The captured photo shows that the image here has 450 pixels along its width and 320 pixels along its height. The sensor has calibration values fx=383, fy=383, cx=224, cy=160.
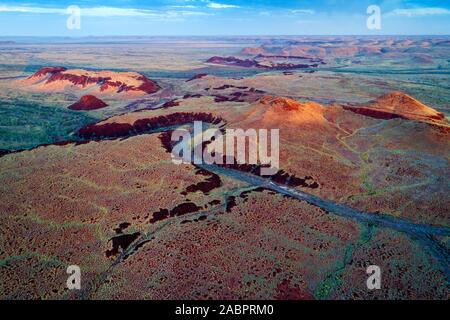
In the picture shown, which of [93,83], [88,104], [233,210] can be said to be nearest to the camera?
[233,210]

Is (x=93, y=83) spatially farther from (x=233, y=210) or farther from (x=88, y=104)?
(x=233, y=210)

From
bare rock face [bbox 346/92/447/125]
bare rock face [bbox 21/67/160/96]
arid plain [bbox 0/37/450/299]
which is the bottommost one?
arid plain [bbox 0/37/450/299]

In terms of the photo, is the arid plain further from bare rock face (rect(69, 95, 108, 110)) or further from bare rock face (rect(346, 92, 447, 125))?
bare rock face (rect(69, 95, 108, 110))

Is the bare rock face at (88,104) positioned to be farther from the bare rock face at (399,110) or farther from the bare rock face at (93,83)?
the bare rock face at (399,110)

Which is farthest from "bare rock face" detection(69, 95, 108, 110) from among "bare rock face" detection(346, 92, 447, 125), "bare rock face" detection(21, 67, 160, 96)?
"bare rock face" detection(346, 92, 447, 125)

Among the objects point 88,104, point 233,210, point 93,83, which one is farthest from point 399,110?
point 93,83

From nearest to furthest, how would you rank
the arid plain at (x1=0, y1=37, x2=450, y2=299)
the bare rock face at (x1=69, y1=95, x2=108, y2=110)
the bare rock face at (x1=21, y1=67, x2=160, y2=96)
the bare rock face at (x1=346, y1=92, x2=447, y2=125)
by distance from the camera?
the arid plain at (x1=0, y1=37, x2=450, y2=299) < the bare rock face at (x1=346, y1=92, x2=447, y2=125) < the bare rock face at (x1=69, y1=95, x2=108, y2=110) < the bare rock face at (x1=21, y1=67, x2=160, y2=96)

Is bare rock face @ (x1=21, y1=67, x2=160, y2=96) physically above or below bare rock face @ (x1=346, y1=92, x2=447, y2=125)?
above
